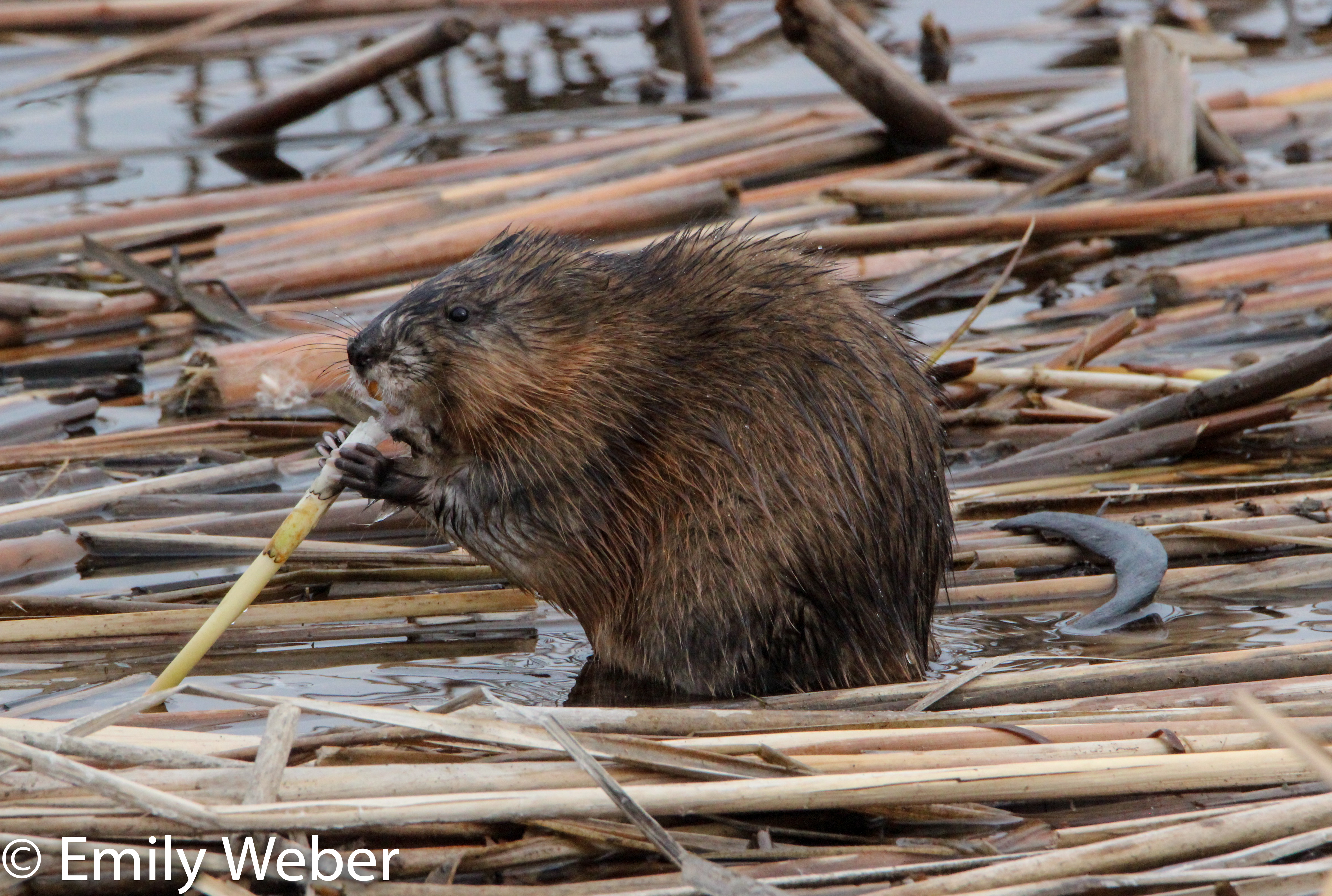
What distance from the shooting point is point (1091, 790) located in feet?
9.58

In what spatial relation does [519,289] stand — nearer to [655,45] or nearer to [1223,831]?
[1223,831]

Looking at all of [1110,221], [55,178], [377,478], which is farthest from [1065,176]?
[55,178]

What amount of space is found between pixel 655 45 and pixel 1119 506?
7.80m

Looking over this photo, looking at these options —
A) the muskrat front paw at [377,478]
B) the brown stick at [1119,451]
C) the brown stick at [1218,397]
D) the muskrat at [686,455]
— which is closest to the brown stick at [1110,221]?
the brown stick at [1218,397]

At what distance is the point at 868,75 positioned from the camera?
772cm

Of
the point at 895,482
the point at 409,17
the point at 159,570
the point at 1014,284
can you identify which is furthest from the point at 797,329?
the point at 409,17

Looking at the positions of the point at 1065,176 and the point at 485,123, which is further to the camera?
the point at 485,123

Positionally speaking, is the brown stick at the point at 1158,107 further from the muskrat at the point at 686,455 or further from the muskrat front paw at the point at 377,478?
the muskrat front paw at the point at 377,478

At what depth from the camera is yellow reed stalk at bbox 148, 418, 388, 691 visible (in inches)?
135

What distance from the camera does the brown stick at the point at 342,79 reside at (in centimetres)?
843

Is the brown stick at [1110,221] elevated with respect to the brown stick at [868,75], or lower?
lower

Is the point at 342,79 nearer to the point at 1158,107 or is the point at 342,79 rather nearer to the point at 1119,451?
the point at 1158,107

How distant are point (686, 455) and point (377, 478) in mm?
758

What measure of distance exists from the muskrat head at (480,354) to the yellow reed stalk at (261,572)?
0.21 metres
